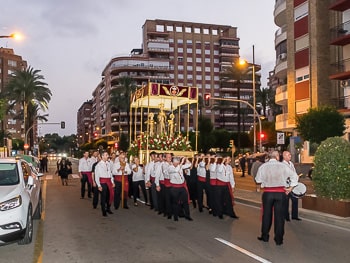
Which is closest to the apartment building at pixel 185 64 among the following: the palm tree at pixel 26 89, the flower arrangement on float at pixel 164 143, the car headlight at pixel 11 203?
the palm tree at pixel 26 89

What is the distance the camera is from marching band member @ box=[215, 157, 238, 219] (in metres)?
12.2

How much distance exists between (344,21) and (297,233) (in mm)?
29089

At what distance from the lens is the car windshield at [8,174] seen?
9061 mm

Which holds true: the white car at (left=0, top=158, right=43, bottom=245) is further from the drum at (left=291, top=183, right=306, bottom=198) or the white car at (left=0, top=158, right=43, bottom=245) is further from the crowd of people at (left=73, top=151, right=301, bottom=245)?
the drum at (left=291, top=183, right=306, bottom=198)

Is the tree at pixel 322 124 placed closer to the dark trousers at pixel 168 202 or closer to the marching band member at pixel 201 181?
the marching band member at pixel 201 181

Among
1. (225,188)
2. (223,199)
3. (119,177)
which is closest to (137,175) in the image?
(119,177)

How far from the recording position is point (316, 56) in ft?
118

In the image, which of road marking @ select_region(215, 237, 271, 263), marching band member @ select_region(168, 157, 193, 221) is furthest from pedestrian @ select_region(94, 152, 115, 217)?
road marking @ select_region(215, 237, 271, 263)

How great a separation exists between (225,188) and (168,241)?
385 cm

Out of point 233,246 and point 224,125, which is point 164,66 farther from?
point 233,246

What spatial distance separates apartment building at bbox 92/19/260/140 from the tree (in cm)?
7800

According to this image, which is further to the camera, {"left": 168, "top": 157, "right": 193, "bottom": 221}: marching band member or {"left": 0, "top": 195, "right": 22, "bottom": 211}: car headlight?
{"left": 168, "top": 157, "right": 193, "bottom": 221}: marching band member

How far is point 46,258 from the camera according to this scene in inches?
296

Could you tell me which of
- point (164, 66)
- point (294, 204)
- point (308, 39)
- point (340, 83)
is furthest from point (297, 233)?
point (164, 66)
